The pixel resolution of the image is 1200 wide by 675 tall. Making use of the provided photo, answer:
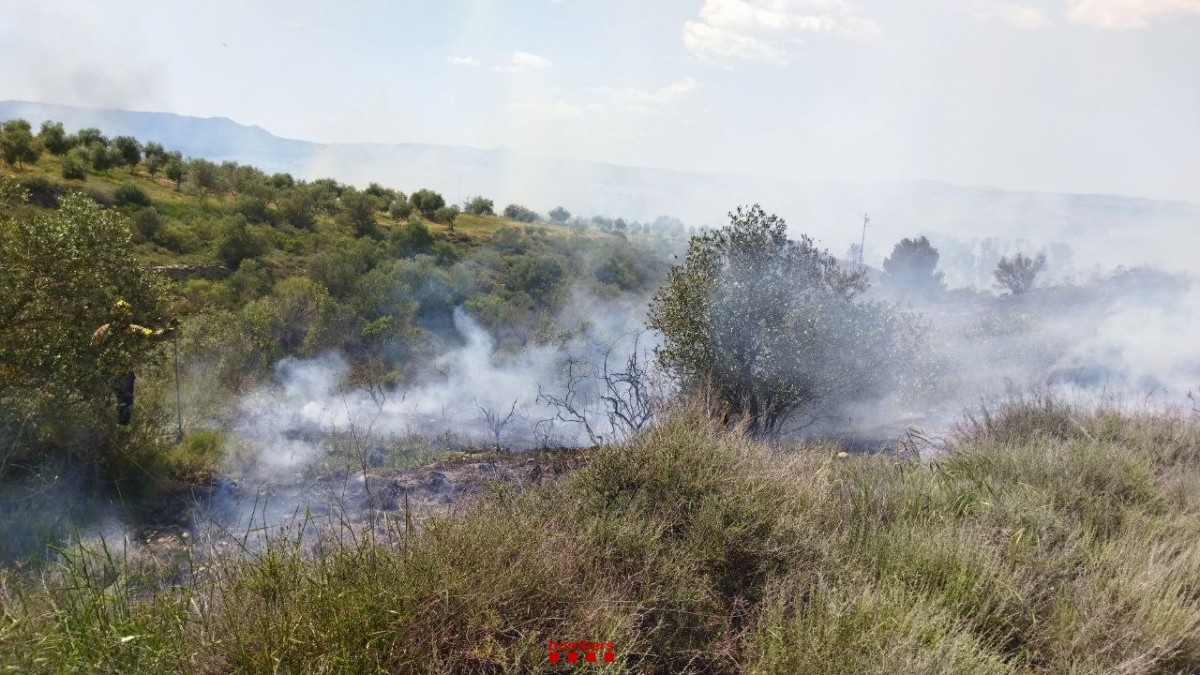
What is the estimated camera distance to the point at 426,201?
4638 cm

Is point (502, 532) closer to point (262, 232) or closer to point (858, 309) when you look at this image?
point (858, 309)

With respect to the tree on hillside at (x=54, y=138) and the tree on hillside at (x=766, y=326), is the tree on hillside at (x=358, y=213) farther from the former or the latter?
the tree on hillside at (x=766, y=326)

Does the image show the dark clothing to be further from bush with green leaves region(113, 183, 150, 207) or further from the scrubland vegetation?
bush with green leaves region(113, 183, 150, 207)

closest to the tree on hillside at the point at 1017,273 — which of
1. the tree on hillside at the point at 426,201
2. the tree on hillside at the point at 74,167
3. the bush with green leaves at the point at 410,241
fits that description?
the bush with green leaves at the point at 410,241

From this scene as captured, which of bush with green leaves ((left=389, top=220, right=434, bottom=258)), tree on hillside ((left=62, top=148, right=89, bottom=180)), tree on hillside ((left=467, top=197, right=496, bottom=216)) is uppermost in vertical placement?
tree on hillside ((left=467, top=197, right=496, bottom=216))

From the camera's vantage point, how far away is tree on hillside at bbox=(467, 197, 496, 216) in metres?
57.4

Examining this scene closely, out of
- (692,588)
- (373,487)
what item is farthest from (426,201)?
A: (692,588)

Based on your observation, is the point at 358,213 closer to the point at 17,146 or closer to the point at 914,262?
the point at 17,146

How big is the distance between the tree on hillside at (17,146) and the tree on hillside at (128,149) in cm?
618

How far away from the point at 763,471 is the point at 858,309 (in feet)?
23.8

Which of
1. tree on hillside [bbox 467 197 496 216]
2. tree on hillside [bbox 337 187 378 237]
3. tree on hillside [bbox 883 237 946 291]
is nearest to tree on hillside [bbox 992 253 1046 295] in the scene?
tree on hillside [bbox 883 237 946 291]

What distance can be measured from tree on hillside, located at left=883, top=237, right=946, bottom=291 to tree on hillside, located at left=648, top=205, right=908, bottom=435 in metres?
33.9

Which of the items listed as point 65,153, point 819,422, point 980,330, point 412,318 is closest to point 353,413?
point 819,422

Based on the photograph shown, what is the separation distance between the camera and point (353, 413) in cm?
1362
